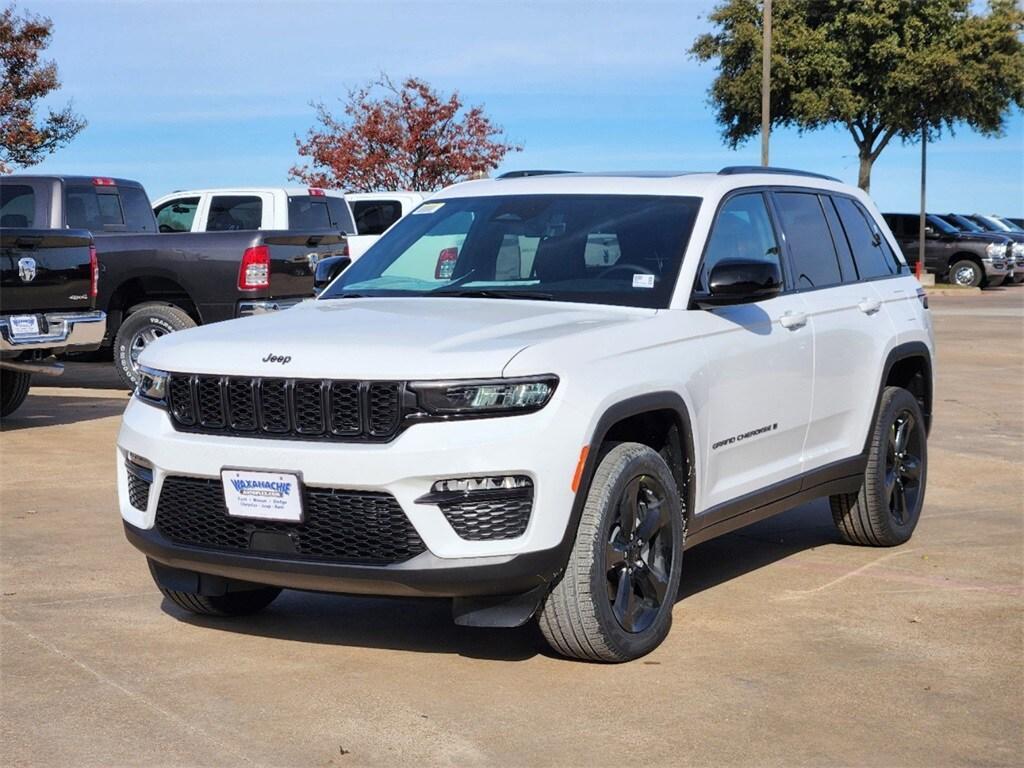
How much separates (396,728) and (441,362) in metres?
1.19

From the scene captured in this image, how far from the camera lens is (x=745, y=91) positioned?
45.8 meters

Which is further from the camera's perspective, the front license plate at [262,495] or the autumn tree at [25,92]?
the autumn tree at [25,92]

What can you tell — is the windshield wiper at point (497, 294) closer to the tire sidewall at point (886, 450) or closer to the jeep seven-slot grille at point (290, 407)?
the jeep seven-slot grille at point (290, 407)

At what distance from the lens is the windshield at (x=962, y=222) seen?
42972mm

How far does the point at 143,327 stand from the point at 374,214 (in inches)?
346

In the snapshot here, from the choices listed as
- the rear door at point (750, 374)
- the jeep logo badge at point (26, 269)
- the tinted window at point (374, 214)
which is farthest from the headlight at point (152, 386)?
the tinted window at point (374, 214)

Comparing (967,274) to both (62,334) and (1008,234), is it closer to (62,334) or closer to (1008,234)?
(1008,234)

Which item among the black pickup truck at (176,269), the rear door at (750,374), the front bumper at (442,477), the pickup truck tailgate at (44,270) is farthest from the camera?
the black pickup truck at (176,269)

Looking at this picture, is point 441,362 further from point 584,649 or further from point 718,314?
point 718,314

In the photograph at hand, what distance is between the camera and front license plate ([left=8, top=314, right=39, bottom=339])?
11.8 metres

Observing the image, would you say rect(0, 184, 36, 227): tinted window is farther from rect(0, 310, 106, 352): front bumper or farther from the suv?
the suv

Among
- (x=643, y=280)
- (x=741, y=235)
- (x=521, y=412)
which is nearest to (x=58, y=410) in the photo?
(x=741, y=235)

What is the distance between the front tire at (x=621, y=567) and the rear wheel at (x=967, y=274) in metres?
37.4

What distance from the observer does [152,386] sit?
5.88 m
